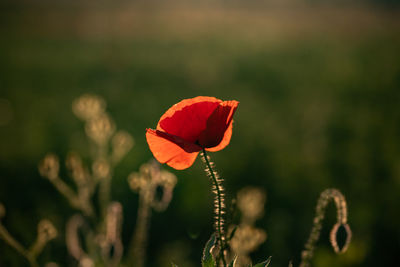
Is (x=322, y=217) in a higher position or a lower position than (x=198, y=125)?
lower

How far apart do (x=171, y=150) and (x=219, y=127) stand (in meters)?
0.14

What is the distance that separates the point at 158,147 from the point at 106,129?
2.20ft

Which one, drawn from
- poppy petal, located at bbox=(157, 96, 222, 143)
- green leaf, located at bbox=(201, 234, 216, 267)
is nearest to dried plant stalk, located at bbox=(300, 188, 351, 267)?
green leaf, located at bbox=(201, 234, 216, 267)

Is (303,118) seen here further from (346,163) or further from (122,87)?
(122,87)

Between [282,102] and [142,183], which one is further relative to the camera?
[282,102]

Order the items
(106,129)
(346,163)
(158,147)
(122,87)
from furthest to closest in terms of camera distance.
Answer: (122,87), (346,163), (106,129), (158,147)

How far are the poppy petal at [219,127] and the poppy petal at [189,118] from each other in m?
0.02

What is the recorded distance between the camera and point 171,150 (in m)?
0.98

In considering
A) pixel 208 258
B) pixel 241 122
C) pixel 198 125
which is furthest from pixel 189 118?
pixel 241 122

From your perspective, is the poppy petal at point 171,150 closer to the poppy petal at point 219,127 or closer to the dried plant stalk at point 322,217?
the poppy petal at point 219,127

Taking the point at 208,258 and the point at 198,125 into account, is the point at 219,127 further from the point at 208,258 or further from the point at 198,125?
the point at 208,258

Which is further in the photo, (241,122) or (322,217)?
(241,122)

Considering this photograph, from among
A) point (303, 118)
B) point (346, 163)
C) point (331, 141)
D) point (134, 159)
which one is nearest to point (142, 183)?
point (134, 159)

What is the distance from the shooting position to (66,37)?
765cm
